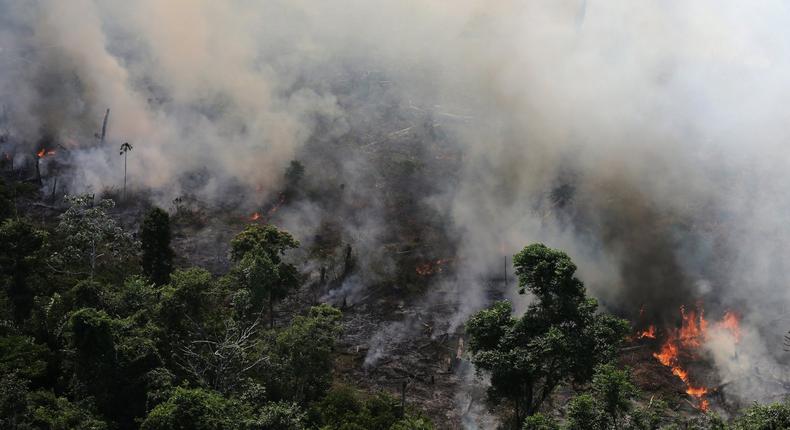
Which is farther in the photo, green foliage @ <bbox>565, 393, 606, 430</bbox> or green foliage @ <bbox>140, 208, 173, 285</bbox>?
green foliage @ <bbox>140, 208, 173, 285</bbox>

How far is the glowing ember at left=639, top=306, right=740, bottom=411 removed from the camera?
53625 mm

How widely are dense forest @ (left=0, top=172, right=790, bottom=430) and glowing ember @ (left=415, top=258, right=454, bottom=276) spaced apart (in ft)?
53.3

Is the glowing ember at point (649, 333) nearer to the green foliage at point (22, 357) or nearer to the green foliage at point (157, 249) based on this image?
the green foliage at point (157, 249)

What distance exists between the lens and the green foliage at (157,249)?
56781 millimetres

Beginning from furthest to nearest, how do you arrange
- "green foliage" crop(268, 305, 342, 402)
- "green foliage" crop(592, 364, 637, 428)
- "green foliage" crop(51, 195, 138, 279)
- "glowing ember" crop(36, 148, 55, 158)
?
"glowing ember" crop(36, 148, 55, 158) < "green foliage" crop(51, 195, 138, 279) < "green foliage" crop(268, 305, 342, 402) < "green foliage" crop(592, 364, 637, 428)

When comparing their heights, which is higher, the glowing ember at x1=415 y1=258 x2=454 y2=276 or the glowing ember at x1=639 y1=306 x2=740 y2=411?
the glowing ember at x1=415 y1=258 x2=454 y2=276

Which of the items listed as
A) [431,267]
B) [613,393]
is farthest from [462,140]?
[613,393]

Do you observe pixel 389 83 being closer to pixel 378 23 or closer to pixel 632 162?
pixel 378 23

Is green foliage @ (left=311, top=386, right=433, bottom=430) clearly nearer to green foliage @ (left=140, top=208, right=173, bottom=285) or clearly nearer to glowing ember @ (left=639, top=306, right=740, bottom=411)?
green foliage @ (left=140, top=208, right=173, bottom=285)

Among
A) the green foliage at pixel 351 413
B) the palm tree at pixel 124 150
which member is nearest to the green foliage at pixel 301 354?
the green foliage at pixel 351 413

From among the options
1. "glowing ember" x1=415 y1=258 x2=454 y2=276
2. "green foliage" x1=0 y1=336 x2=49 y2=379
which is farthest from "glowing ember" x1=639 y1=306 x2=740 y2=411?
"green foliage" x1=0 y1=336 x2=49 y2=379

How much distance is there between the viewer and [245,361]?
4150cm

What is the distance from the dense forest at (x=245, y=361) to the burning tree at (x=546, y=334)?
0.07m

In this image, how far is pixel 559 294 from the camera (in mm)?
37062
